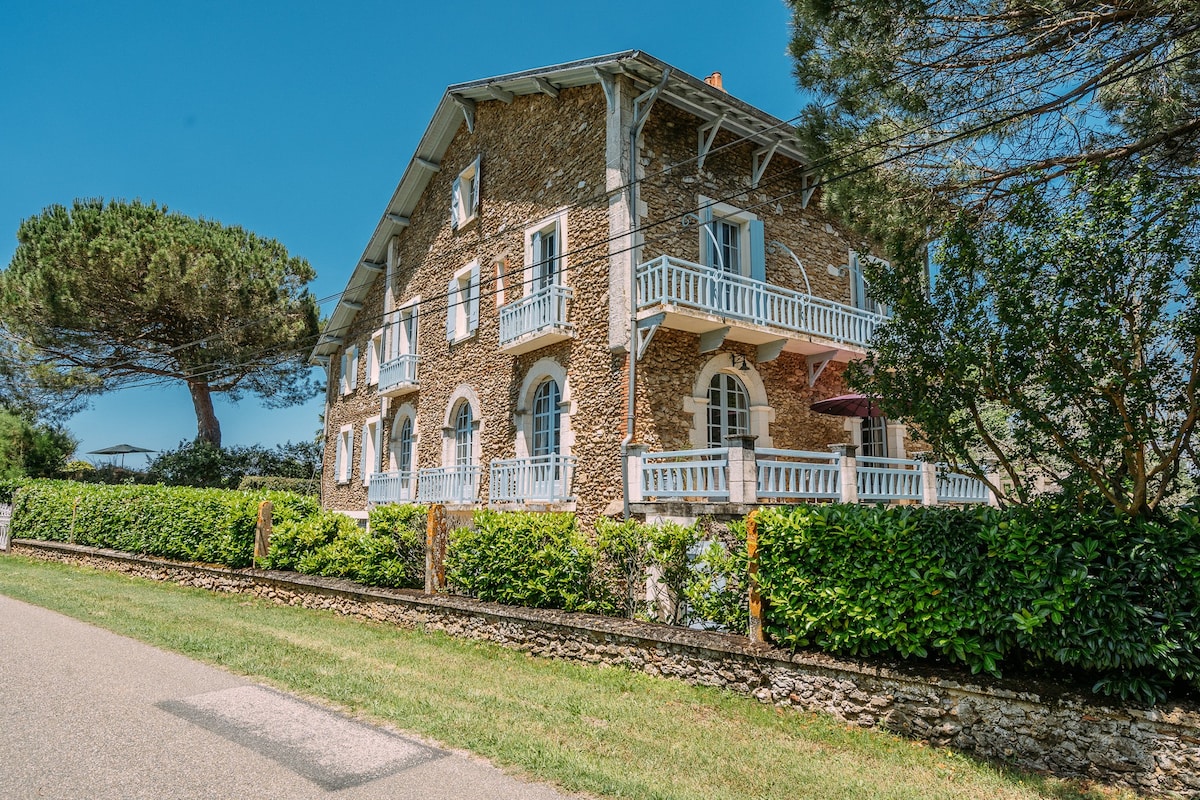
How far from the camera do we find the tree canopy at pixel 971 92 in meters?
6.55

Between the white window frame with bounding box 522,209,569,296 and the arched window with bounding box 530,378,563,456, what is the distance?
72.9 inches

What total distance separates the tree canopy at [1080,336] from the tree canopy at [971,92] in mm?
839

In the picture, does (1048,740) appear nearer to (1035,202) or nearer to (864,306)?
(1035,202)

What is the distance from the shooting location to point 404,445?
19719mm

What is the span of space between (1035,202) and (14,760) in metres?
7.75

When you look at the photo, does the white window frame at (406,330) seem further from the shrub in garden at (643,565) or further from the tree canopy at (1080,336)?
the tree canopy at (1080,336)

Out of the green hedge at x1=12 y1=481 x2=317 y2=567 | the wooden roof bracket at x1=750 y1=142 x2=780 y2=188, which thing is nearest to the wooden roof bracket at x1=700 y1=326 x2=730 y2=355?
the wooden roof bracket at x1=750 y1=142 x2=780 y2=188

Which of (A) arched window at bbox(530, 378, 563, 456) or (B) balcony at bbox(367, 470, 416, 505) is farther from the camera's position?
(B) balcony at bbox(367, 470, 416, 505)

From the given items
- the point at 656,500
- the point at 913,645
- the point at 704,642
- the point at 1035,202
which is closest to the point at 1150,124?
the point at 1035,202

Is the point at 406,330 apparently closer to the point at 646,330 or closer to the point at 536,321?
the point at 536,321

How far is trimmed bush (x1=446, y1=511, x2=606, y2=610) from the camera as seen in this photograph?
8.84 meters

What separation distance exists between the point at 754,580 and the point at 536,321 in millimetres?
7963

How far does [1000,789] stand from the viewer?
4.87m

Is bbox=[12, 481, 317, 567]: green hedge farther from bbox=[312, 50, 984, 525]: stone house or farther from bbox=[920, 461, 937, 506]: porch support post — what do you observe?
bbox=[920, 461, 937, 506]: porch support post
